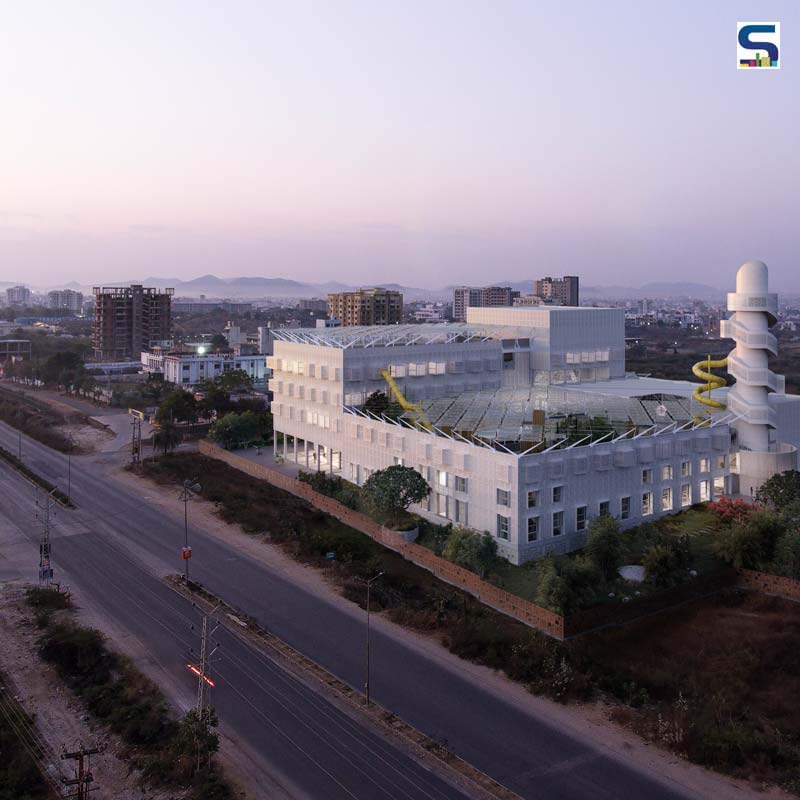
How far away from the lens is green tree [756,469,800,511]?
1886 inches

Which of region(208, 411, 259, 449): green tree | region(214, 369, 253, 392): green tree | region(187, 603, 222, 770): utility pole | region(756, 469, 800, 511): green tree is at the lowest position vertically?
region(187, 603, 222, 770): utility pole

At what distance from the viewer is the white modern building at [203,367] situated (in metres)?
131

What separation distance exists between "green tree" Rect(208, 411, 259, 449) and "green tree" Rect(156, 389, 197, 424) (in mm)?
9897

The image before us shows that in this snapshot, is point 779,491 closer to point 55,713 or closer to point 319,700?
point 319,700

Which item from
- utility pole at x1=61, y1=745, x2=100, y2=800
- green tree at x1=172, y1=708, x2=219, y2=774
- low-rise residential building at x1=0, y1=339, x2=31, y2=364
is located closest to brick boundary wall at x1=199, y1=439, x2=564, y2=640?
green tree at x1=172, y1=708, x2=219, y2=774

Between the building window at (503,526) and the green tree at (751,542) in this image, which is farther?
the building window at (503,526)

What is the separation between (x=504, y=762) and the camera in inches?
1018

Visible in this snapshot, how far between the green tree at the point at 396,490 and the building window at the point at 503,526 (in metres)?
5.80

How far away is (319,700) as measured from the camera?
29688 mm

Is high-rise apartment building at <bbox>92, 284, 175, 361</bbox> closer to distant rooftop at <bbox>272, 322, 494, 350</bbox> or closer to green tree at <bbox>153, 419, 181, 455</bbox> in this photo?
green tree at <bbox>153, 419, 181, 455</bbox>

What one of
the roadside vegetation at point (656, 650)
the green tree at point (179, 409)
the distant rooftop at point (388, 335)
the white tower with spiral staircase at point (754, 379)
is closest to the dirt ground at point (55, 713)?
the roadside vegetation at point (656, 650)

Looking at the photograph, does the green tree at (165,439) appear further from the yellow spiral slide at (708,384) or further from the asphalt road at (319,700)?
the yellow spiral slide at (708,384)

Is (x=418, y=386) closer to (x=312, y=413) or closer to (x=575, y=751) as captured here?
(x=312, y=413)

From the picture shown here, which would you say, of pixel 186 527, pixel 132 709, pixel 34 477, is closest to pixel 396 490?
pixel 186 527
